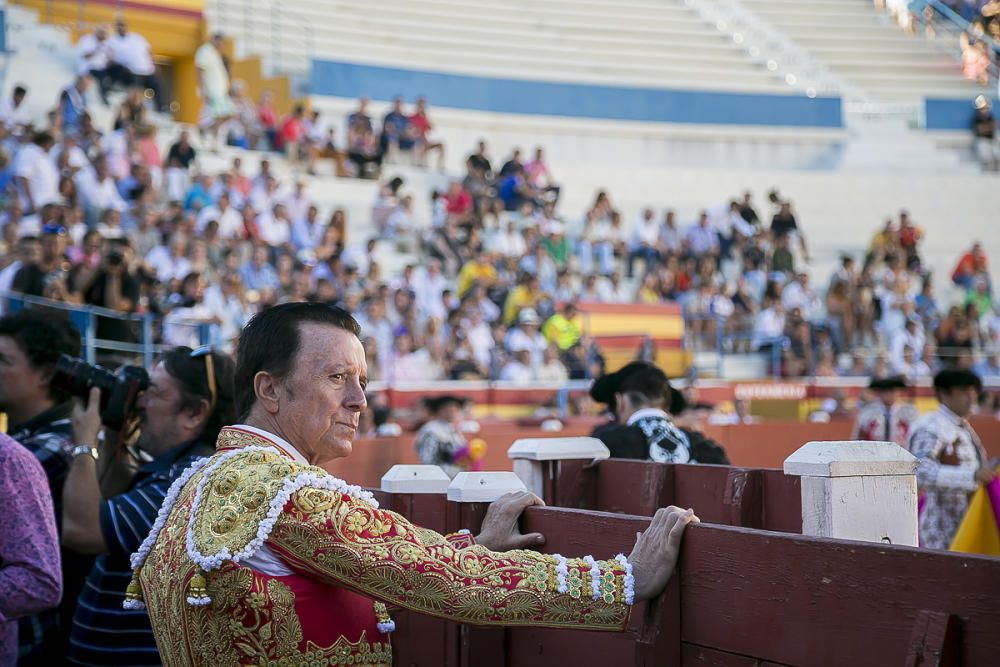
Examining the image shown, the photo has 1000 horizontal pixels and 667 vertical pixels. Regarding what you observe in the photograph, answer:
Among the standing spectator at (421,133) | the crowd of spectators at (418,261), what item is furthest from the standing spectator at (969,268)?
the standing spectator at (421,133)

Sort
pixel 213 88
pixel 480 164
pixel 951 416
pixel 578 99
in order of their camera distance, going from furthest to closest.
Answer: pixel 578 99 → pixel 480 164 → pixel 213 88 → pixel 951 416

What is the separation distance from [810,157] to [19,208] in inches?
647

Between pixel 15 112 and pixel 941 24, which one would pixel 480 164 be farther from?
pixel 941 24

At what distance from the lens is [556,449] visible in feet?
11.9

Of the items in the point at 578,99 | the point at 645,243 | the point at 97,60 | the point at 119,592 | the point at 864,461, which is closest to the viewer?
the point at 864,461

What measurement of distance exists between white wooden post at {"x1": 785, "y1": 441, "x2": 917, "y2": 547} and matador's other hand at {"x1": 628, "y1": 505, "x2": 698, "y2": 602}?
15.0 inches

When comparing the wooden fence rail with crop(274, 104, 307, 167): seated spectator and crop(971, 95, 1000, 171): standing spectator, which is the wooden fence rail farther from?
crop(971, 95, 1000, 171): standing spectator

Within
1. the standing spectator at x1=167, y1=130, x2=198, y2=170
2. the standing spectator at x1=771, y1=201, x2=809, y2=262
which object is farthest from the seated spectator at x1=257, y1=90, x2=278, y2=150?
the standing spectator at x1=771, y1=201, x2=809, y2=262

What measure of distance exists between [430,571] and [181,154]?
13201 millimetres

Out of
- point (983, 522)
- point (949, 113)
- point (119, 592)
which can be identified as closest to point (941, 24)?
point (949, 113)

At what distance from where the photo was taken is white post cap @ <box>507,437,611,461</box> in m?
3.59

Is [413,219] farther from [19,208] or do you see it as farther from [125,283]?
[125,283]

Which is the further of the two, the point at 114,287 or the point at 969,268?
the point at 969,268

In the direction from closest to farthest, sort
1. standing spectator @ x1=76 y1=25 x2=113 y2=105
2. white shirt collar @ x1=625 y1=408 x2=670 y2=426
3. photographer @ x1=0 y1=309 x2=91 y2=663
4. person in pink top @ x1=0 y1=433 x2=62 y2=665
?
person in pink top @ x1=0 y1=433 x2=62 y2=665, photographer @ x1=0 y1=309 x2=91 y2=663, white shirt collar @ x1=625 y1=408 x2=670 y2=426, standing spectator @ x1=76 y1=25 x2=113 y2=105
